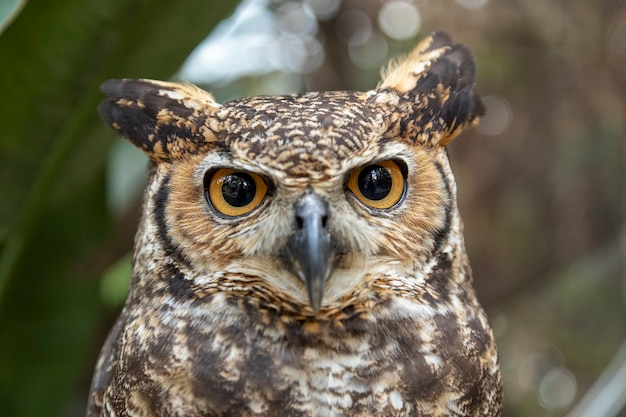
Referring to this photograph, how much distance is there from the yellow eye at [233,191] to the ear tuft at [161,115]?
0.06m

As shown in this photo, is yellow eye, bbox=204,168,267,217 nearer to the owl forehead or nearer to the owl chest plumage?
the owl forehead

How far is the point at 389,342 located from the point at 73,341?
1.14 m

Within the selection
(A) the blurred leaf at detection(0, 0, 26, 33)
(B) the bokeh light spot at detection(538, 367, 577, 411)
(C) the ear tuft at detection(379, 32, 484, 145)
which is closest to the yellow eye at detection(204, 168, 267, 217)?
(C) the ear tuft at detection(379, 32, 484, 145)

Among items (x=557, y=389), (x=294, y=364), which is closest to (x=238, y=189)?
(x=294, y=364)

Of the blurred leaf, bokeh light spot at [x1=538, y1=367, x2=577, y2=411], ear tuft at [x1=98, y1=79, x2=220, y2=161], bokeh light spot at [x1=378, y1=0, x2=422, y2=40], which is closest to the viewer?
ear tuft at [x1=98, y1=79, x2=220, y2=161]

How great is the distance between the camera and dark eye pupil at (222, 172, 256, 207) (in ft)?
3.39

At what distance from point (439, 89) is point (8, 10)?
2.65 feet

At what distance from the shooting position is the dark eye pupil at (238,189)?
Answer: 1.03 meters

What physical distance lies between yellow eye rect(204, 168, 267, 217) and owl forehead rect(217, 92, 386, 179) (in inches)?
1.6

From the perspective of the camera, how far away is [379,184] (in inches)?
41.4

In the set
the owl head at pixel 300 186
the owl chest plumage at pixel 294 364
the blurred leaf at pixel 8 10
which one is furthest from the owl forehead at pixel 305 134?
the blurred leaf at pixel 8 10

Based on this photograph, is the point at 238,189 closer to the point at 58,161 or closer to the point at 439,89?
the point at 439,89

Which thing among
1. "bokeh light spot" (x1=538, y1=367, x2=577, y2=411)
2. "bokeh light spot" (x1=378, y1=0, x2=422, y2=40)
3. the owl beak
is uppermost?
"bokeh light spot" (x1=378, y1=0, x2=422, y2=40)

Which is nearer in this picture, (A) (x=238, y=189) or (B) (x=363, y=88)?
(A) (x=238, y=189)
